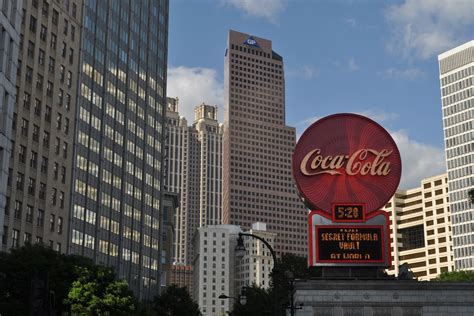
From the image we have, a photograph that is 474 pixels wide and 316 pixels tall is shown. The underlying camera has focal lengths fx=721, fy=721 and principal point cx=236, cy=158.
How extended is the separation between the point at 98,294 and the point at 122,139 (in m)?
74.0

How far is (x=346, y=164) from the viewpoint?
73.5 metres

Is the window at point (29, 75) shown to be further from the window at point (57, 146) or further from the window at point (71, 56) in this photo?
the window at point (71, 56)

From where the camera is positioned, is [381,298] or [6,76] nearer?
[6,76]

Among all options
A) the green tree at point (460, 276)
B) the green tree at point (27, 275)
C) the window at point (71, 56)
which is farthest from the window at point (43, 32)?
the green tree at point (460, 276)

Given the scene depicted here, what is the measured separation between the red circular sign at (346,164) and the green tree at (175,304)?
2354 inches

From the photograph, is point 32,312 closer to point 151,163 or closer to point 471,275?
point 471,275

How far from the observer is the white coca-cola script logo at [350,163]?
73375 millimetres

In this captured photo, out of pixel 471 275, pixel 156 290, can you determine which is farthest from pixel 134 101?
pixel 471 275

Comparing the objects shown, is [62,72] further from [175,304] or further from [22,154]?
[175,304]

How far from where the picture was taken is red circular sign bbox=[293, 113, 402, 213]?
72.6 metres

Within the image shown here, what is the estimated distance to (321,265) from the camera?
70375 mm

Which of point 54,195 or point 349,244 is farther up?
point 54,195

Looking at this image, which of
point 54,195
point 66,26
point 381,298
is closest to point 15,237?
point 54,195

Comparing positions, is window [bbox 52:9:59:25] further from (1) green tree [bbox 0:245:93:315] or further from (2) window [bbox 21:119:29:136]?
(1) green tree [bbox 0:245:93:315]
